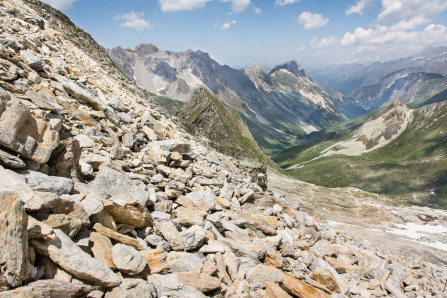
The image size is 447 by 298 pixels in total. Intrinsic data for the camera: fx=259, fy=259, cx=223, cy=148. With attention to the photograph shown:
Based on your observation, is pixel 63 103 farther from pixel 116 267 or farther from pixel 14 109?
pixel 116 267

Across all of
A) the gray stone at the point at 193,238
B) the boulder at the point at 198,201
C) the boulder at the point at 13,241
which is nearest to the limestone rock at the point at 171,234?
the gray stone at the point at 193,238

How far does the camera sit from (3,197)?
6.62 meters

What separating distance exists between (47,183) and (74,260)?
10.9 feet

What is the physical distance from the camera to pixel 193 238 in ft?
38.6

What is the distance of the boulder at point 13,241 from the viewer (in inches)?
234

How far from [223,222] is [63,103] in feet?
39.8

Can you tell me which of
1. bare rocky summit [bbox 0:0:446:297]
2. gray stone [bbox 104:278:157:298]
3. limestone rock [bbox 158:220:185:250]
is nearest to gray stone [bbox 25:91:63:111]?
bare rocky summit [bbox 0:0:446:297]

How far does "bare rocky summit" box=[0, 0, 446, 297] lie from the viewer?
7.27 meters

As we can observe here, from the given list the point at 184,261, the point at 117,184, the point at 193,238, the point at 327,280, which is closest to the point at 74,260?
the point at 184,261

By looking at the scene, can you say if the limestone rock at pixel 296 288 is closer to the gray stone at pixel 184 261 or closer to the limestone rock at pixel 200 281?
the limestone rock at pixel 200 281

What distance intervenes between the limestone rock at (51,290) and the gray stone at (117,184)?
4987mm

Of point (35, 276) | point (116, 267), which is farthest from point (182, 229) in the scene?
point (35, 276)

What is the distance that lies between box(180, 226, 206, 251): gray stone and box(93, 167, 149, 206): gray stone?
2456 millimetres

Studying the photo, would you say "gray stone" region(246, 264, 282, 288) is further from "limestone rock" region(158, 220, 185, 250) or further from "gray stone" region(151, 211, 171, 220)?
"gray stone" region(151, 211, 171, 220)
